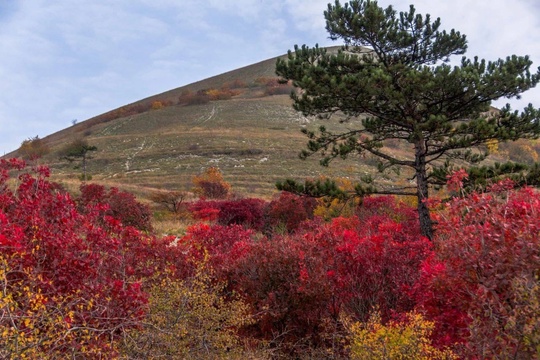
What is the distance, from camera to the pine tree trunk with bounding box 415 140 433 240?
37.3ft

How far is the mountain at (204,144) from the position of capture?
141ft

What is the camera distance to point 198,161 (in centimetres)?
4847

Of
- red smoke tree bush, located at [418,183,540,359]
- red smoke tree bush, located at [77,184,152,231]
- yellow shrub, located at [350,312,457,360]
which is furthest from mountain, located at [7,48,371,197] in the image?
red smoke tree bush, located at [418,183,540,359]

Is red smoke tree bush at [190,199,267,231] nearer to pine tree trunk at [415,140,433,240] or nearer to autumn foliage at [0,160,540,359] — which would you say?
pine tree trunk at [415,140,433,240]

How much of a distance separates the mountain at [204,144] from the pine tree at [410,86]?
76.2 ft

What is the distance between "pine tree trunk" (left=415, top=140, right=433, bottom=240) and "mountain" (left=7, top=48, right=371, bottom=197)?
2361 cm

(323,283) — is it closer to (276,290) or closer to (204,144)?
(276,290)

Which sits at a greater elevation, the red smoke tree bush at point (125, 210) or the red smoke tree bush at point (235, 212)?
the red smoke tree bush at point (125, 210)

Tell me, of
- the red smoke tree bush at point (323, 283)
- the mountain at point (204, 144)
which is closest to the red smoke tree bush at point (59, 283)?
the red smoke tree bush at point (323, 283)

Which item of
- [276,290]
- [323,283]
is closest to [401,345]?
[323,283]

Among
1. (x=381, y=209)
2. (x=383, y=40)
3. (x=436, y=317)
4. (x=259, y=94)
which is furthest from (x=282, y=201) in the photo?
(x=259, y=94)

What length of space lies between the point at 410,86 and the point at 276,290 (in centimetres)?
612

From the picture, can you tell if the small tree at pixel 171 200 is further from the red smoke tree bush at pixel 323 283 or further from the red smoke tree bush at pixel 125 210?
the red smoke tree bush at pixel 323 283

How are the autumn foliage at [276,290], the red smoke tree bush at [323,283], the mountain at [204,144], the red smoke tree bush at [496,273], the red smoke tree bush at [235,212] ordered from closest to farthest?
the red smoke tree bush at [496,273] → the autumn foliage at [276,290] → the red smoke tree bush at [323,283] → the red smoke tree bush at [235,212] → the mountain at [204,144]
